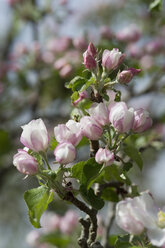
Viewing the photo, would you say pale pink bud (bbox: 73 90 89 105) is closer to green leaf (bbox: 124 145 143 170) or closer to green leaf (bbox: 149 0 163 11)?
green leaf (bbox: 124 145 143 170)

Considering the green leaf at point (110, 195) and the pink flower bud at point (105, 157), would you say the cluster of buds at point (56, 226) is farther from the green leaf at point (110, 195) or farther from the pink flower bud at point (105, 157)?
the pink flower bud at point (105, 157)

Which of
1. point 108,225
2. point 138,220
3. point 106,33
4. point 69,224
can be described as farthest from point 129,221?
point 106,33

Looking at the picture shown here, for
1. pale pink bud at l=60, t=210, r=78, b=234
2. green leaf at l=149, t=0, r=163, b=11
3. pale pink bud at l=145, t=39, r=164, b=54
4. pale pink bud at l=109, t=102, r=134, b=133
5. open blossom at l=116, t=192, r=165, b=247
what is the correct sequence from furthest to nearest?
pale pink bud at l=145, t=39, r=164, b=54
pale pink bud at l=60, t=210, r=78, b=234
green leaf at l=149, t=0, r=163, b=11
pale pink bud at l=109, t=102, r=134, b=133
open blossom at l=116, t=192, r=165, b=247

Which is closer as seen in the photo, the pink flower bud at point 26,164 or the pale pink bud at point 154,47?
the pink flower bud at point 26,164

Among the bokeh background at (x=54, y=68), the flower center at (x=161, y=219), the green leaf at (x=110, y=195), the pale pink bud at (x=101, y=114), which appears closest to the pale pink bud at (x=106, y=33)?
the bokeh background at (x=54, y=68)

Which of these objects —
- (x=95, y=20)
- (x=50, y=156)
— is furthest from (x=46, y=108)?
(x=95, y=20)

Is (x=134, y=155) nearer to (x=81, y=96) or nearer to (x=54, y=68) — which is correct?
(x=81, y=96)

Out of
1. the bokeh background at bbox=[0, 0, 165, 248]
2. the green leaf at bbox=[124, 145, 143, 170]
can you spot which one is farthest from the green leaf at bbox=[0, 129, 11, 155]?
the green leaf at bbox=[124, 145, 143, 170]
